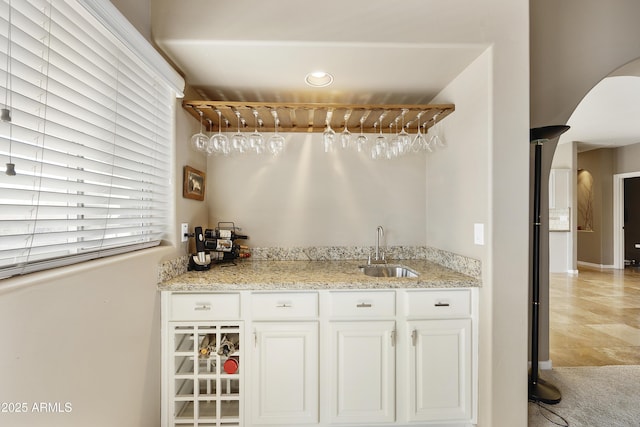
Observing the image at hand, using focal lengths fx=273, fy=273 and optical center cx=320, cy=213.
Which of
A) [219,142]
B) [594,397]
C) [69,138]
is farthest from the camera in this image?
[594,397]

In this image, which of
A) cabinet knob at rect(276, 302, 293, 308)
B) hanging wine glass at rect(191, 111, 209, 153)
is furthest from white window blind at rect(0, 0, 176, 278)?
cabinet knob at rect(276, 302, 293, 308)

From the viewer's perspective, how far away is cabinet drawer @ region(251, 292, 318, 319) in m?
1.65

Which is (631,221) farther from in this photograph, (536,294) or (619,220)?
(536,294)

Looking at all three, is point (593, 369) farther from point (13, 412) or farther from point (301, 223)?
point (13, 412)

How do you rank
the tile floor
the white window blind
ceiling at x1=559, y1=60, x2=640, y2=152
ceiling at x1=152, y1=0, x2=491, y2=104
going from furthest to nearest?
1. ceiling at x1=559, y1=60, x2=640, y2=152
2. the tile floor
3. ceiling at x1=152, y1=0, x2=491, y2=104
4. the white window blind

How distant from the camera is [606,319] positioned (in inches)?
131

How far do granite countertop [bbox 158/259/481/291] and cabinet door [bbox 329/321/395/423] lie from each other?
26cm

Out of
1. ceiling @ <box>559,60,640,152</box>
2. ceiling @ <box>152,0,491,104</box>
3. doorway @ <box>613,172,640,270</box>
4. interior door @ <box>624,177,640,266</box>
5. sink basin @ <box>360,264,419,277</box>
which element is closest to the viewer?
ceiling @ <box>152,0,491,104</box>

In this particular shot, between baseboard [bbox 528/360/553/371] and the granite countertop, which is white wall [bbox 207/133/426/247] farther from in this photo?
baseboard [bbox 528/360/553/371]

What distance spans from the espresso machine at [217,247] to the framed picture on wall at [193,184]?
28 centimetres

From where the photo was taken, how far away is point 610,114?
4242 mm

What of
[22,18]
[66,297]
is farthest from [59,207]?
[22,18]

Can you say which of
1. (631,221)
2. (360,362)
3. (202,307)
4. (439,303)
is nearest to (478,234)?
(439,303)

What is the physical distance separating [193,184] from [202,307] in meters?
0.92
